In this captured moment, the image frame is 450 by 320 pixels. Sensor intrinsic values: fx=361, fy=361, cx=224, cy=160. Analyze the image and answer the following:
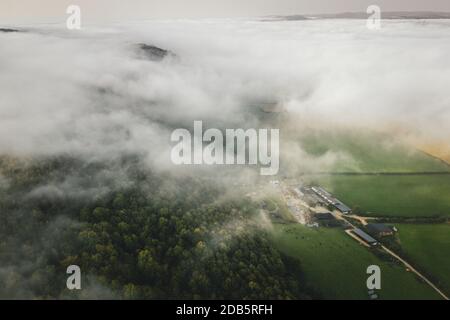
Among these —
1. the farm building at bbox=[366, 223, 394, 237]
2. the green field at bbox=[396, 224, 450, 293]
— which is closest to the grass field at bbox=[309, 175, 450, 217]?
the green field at bbox=[396, 224, 450, 293]

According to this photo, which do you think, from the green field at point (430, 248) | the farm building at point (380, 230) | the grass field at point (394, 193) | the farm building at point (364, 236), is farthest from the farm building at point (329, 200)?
the green field at point (430, 248)

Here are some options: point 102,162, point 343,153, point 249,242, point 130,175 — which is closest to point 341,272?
point 249,242

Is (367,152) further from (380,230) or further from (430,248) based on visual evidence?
(430,248)

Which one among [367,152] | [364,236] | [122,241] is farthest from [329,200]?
[122,241]

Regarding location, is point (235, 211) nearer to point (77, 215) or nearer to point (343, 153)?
point (77, 215)

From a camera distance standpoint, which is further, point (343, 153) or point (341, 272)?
point (343, 153)

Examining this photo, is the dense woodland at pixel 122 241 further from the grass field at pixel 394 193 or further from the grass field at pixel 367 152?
the grass field at pixel 367 152
